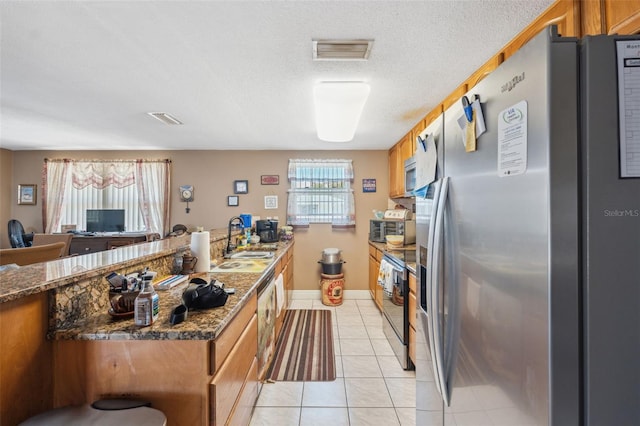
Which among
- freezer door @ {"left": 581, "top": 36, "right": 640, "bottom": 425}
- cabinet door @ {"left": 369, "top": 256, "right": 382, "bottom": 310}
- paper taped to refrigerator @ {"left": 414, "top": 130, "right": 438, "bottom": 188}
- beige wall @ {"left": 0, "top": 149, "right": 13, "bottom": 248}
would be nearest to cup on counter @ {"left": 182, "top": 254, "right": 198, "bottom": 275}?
paper taped to refrigerator @ {"left": 414, "top": 130, "right": 438, "bottom": 188}

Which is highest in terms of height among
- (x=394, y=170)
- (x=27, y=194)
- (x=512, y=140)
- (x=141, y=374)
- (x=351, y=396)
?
(x=394, y=170)

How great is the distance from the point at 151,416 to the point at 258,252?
195cm

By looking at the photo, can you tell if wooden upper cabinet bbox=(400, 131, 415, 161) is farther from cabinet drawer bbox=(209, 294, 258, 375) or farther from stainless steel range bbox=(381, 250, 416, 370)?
cabinet drawer bbox=(209, 294, 258, 375)

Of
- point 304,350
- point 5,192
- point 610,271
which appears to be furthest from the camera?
point 5,192

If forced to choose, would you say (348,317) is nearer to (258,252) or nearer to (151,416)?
(258,252)

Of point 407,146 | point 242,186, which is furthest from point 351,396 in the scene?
point 242,186

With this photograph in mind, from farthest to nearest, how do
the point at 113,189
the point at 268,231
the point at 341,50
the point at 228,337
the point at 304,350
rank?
the point at 113,189 < the point at 268,231 < the point at 304,350 < the point at 341,50 < the point at 228,337

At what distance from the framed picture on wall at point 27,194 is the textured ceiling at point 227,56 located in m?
1.97

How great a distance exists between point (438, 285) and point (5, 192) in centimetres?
641

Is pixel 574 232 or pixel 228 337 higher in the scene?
pixel 574 232

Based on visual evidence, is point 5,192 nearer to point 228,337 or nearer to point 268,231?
point 268,231

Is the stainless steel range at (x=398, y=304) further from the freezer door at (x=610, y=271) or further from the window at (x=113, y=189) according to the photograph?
the window at (x=113, y=189)

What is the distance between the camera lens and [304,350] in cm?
256

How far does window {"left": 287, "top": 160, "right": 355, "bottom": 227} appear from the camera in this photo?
4254 mm
